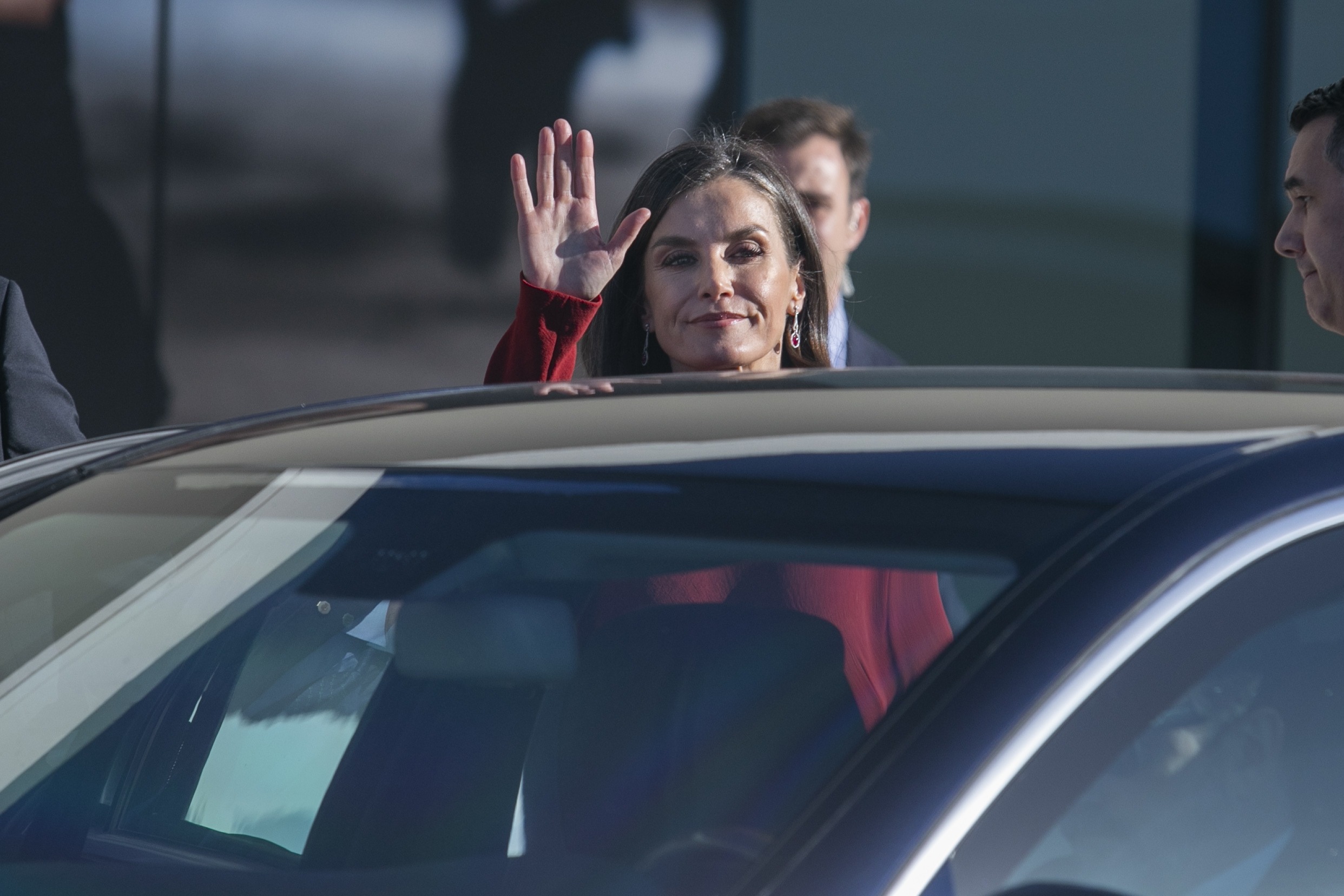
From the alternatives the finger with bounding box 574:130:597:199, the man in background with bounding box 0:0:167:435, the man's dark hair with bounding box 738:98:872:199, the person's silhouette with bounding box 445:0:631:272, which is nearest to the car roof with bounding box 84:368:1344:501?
the finger with bounding box 574:130:597:199

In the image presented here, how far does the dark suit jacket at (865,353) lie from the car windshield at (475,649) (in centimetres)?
226

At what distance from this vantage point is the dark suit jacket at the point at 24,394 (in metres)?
2.96

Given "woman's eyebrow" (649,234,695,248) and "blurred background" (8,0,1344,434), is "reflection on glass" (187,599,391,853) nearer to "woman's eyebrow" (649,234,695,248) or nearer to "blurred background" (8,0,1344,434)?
"woman's eyebrow" (649,234,695,248)

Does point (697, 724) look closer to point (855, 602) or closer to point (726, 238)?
point (855, 602)

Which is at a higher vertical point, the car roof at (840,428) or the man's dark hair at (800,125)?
Result: the man's dark hair at (800,125)

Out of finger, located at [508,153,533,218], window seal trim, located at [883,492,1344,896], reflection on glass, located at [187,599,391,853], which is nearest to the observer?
window seal trim, located at [883,492,1344,896]

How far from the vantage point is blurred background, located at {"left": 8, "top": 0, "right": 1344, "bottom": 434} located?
18.1ft

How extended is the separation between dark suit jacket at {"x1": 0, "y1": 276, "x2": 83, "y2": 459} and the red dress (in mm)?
2027

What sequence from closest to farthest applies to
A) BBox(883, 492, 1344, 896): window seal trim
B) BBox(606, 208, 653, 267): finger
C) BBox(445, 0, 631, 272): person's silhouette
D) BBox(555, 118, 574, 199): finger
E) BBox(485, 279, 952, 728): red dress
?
BBox(883, 492, 1344, 896): window seal trim
BBox(485, 279, 952, 728): red dress
BBox(606, 208, 653, 267): finger
BBox(555, 118, 574, 199): finger
BBox(445, 0, 631, 272): person's silhouette

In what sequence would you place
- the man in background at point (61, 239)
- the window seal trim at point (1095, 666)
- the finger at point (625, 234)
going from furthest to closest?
the man in background at point (61, 239)
the finger at point (625, 234)
the window seal trim at point (1095, 666)

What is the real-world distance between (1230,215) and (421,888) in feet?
20.2

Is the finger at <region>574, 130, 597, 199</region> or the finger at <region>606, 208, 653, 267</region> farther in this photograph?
the finger at <region>574, 130, 597, 199</region>

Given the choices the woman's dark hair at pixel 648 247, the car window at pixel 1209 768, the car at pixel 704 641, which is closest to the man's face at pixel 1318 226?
the woman's dark hair at pixel 648 247

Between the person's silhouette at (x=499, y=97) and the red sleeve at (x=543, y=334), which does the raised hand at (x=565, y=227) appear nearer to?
the red sleeve at (x=543, y=334)
